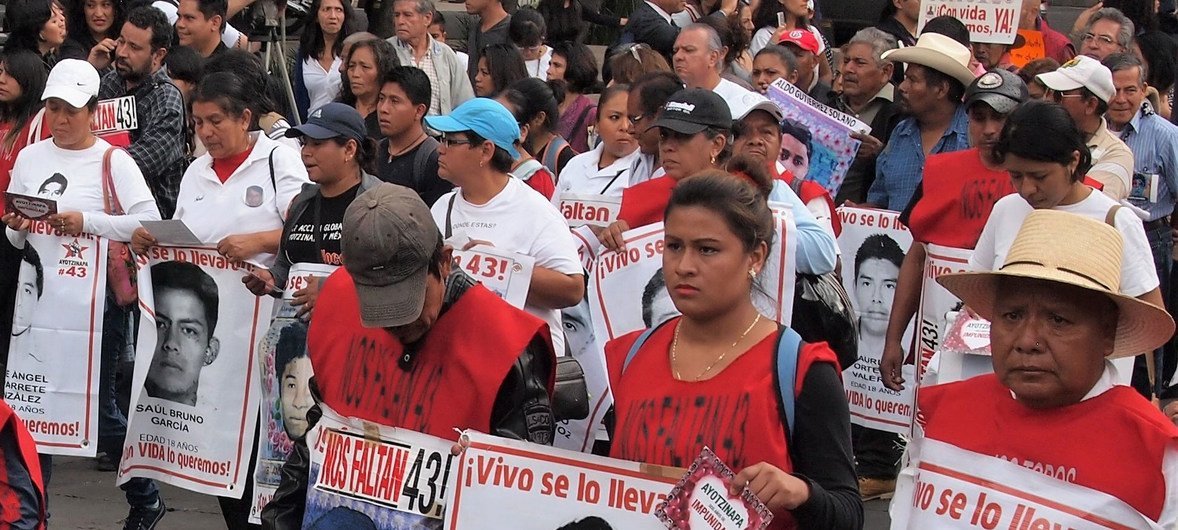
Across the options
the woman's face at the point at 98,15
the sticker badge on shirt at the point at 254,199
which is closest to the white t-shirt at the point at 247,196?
the sticker badge on shirt at the point at 254,199

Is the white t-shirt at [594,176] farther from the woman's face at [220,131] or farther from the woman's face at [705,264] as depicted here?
the woman's face at [705,264]

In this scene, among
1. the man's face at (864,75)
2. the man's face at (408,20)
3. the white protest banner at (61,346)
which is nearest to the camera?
the white protest banner at (61,346)

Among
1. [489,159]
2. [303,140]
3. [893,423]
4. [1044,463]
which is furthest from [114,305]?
[1044,463]

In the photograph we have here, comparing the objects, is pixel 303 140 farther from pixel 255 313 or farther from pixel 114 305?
pixel 114 305

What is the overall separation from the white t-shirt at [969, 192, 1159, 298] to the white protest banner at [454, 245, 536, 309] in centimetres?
155

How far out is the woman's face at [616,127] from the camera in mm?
7602

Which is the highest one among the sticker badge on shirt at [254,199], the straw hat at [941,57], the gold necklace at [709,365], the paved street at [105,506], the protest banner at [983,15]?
the protest banner at [983,15]

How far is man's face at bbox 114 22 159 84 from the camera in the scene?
937 centimetres

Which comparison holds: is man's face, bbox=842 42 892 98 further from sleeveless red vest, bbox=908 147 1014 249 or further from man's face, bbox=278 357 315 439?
man's face, bbox=278 357 315 439

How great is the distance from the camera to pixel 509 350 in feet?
13.1

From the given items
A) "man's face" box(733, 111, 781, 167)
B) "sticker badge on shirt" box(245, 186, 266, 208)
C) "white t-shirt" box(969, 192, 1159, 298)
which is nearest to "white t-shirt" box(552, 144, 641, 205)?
"man's face" box(733, 111, 781, 167)

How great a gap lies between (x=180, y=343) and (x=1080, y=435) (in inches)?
178

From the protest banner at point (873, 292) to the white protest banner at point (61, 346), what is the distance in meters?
3.50

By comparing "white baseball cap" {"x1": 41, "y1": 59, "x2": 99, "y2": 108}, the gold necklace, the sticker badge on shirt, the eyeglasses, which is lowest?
the gold necklace
